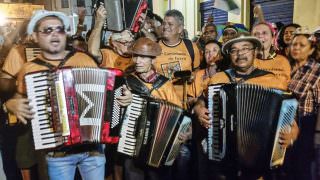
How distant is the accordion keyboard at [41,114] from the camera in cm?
260

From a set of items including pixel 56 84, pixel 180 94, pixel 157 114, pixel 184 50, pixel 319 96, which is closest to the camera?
pixel 56 84

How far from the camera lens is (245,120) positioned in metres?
2.87

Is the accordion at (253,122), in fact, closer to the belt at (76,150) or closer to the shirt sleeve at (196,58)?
the belt at (76,150)

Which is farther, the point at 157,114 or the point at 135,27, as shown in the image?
the point at 135,27

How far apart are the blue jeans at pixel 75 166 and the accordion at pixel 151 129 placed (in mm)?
254

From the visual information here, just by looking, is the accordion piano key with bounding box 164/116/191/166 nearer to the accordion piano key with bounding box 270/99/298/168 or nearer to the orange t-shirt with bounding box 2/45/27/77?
the accordion piano key with bounding box 270/99/298/168

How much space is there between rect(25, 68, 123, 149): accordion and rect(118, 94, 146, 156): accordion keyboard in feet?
0.38

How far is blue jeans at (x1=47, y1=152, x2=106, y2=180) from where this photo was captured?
2916mm

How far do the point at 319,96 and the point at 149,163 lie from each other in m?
2.14

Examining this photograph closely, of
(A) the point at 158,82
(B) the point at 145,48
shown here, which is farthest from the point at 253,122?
(B) the point at 145,48

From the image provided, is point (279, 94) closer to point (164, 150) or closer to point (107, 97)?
point (164, 150)

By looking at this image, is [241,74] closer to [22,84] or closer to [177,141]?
[177,141]

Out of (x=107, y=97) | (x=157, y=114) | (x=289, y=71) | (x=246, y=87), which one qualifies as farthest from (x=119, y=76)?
(x=289, y=71)

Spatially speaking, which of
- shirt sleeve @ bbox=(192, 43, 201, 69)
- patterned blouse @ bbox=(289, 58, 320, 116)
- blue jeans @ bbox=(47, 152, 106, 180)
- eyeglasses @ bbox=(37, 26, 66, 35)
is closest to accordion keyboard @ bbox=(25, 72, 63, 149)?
blue jeans @ bbox=(47, 152, 106, 180)
